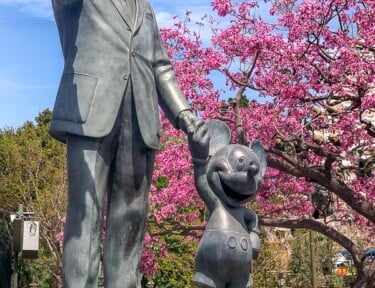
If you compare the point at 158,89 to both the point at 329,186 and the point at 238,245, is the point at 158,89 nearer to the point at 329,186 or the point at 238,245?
the point at 238,245

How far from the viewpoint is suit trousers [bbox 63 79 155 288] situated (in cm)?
415

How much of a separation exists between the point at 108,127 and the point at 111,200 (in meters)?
0.49

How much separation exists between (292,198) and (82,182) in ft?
35.3

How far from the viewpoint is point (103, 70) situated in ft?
14.0

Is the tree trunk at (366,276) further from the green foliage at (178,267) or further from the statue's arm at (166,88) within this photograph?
the green foliage at (178,267)

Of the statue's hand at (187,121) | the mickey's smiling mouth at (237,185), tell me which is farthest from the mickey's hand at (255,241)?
the statue's hand at (187,121)

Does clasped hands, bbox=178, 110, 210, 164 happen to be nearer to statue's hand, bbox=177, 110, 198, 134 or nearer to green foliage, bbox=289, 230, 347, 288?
statue's hand, bbox=177, 110, 198, 134

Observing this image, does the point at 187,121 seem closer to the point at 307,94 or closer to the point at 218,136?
the point at 218,136

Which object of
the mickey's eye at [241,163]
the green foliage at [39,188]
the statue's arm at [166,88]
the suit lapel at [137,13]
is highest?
the green foliage at [39,188]

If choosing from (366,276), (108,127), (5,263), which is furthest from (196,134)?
(366,276)

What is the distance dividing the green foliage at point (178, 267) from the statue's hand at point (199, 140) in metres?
18.4

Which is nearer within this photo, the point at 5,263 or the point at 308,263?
the point at 5,263

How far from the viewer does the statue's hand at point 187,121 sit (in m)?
4.41

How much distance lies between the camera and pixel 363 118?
12133mm
